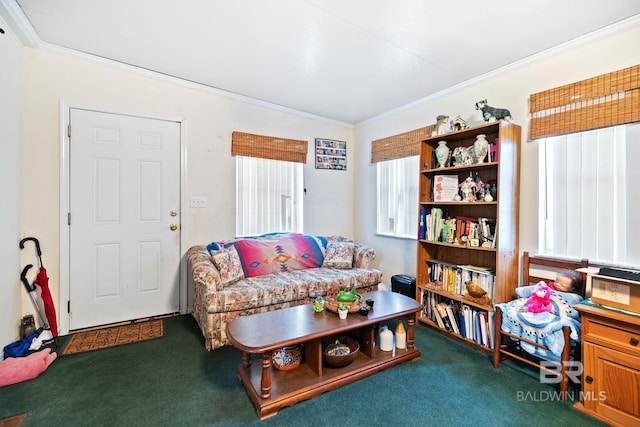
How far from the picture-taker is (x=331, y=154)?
4.15m

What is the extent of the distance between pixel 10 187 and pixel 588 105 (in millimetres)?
4281

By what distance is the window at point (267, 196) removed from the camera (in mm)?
3418

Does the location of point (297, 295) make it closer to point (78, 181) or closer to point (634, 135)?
point (78, 181)

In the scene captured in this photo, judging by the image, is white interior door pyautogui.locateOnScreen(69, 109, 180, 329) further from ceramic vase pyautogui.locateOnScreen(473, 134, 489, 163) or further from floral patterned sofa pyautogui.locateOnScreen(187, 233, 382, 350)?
ceramic vase pyautogui.locateOnScreen(473, 134, 489, 163)

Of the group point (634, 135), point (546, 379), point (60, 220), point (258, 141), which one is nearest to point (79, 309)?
point (60, 220)

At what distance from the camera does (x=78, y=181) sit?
2559mm

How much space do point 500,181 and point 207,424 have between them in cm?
252

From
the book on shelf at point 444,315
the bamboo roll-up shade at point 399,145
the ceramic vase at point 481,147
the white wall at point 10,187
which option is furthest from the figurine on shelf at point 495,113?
the white wall at point 10,187

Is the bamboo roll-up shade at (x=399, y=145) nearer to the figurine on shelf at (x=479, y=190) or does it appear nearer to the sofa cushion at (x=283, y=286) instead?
the figurine on shelf at (x=479, y=190)

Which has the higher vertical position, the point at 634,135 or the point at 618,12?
the point at 618,12

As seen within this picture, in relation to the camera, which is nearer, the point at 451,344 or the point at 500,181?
the point at 500,181

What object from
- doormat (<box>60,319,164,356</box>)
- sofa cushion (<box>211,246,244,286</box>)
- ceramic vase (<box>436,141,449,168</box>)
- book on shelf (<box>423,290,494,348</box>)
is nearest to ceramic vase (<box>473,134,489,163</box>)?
ceramic vase (<box>436,141,449,168</box>)

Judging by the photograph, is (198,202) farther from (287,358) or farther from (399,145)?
(399,145)

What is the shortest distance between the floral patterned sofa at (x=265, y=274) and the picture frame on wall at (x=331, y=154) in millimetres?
1123
